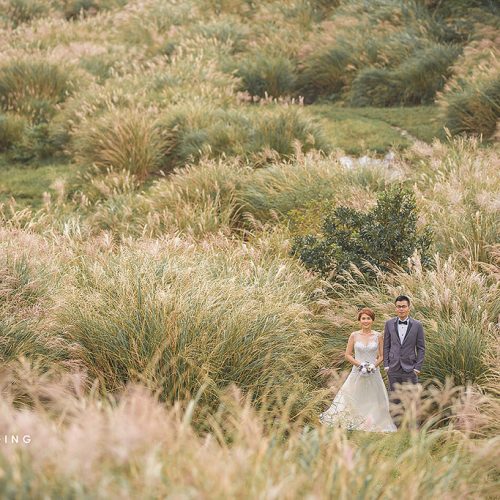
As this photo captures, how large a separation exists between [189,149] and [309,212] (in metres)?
3.95

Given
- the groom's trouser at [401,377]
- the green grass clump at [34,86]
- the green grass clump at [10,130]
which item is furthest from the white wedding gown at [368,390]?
the green grass clump at [34,86]

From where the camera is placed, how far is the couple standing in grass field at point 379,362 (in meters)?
5.36

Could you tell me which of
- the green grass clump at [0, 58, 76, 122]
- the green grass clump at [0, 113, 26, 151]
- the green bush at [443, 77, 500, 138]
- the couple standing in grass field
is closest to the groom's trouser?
the couple standing in grass field

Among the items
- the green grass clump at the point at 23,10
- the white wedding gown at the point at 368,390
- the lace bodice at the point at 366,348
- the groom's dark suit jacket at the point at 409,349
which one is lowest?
the white wedding gown at the point at 368,390

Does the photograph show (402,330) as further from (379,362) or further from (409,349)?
(379,362)

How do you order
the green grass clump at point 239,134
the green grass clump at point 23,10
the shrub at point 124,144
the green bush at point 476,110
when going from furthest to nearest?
the green grass clump at point 23,10 → the green bush at point 476,110 → the shrub at point 124,144 → the green grass clump at point 239,134

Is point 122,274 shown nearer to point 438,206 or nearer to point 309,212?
point 309,212

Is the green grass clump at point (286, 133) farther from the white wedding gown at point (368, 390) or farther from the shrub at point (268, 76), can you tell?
the white wedding gown at point (368, 390)

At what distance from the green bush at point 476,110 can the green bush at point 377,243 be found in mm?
5443

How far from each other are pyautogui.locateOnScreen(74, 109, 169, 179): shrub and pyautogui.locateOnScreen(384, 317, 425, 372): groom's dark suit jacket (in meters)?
7.07

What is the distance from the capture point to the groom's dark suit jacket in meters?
5.35

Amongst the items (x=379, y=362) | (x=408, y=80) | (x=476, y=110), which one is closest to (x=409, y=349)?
(x=379, y=362)

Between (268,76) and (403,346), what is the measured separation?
11.4 m

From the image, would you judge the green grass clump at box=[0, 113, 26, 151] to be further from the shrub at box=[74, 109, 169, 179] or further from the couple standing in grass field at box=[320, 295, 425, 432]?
the couple standing in grass field at box=[320, 295, 425, 432]
